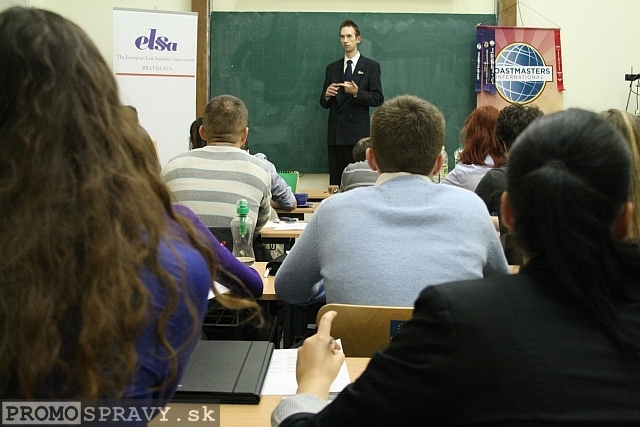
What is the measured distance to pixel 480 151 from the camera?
3344 millimetres

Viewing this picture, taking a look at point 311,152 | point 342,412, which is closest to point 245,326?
point 342,412

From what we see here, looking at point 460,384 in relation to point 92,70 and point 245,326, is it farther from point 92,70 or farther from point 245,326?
point 245,326

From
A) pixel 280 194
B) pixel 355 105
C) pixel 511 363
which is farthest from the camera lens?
pixel 355 105

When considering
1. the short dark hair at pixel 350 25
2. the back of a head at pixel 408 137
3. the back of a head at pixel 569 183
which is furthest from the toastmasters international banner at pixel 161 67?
the back of a head at pixel 569 183

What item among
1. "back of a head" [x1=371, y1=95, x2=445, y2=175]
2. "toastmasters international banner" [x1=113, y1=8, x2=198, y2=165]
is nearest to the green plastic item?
"back of a head" [x1=371, y1=95, x2=445, y2=175]

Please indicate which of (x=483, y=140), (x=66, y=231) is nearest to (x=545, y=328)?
(x=66, y=231)

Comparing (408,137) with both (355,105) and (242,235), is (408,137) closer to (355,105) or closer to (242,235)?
(242,235)

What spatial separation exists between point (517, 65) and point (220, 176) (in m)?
4.27

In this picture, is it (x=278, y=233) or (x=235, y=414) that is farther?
(x=278, y=233)

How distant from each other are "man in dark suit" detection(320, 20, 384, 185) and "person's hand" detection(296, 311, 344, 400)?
16.4 ft

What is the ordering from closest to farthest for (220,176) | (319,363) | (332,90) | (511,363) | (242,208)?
1. (511,363)
2. (319,363)
3. (242,208)
4. (220,176)
5. (332,90)

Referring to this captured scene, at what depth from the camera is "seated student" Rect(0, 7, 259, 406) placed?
0.78m

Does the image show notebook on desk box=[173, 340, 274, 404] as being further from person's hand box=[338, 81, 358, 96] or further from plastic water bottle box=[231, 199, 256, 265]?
person's hand box=[338, 81, 358, 96]

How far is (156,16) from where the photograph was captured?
229 inches
